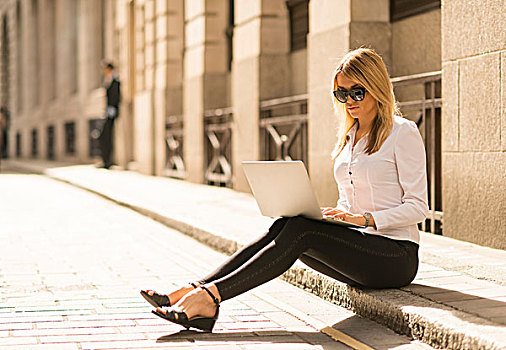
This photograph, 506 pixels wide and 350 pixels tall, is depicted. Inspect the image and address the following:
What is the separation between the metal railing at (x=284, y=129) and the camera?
35.6ft

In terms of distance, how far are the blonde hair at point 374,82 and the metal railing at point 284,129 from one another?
6.17 metres

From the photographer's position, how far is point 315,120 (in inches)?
383

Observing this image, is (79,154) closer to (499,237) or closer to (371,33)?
(371,33)

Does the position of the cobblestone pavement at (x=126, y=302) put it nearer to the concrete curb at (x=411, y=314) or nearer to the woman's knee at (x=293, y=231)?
the concrete curb at (x=411, y=314)

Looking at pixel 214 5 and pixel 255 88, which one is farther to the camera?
pixel 214 5

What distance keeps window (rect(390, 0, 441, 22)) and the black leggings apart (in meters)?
4.64

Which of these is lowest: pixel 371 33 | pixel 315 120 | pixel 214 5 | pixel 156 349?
pixel 156 349

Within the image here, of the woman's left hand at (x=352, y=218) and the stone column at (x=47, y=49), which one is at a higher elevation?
the stone column at (x=47, y=49)

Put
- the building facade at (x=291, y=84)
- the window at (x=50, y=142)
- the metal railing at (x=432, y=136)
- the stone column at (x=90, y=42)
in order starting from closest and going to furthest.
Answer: the building facade at (x=291, y=84) → the metal railing at (x=432, y=136) → the stone column at (x=90, y=42) → the window at (x=50, y=142)

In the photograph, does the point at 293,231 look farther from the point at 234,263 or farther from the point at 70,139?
the point at 70,139

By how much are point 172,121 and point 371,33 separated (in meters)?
8.84

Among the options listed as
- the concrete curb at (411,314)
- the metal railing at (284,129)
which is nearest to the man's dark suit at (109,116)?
the metal railing at (284,129)

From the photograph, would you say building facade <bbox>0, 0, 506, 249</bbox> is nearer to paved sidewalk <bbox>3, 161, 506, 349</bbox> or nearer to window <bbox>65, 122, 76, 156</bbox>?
paved sidewalk <bbox>3, 161, 506, 349</bbox>

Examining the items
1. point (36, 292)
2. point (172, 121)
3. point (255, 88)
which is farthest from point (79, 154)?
point (36, 292)
